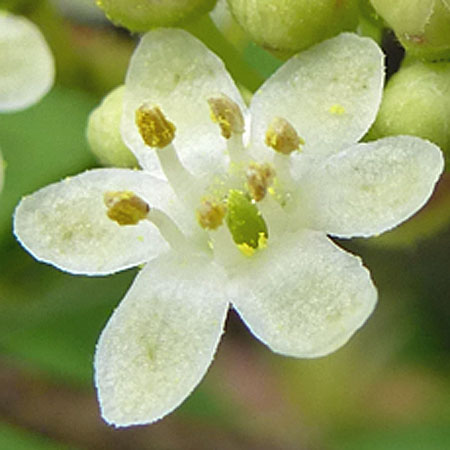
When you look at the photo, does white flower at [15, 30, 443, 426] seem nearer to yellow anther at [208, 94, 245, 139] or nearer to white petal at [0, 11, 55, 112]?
yellow anther at [208, 94, 245, 139]

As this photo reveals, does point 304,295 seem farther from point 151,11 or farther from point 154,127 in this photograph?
point 151,11

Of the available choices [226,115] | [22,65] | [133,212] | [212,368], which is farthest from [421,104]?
[212,368]

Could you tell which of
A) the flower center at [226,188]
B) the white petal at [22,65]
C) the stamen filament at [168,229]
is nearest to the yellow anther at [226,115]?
the flower center at [226,188]

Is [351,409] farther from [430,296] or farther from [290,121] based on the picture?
[290,121]

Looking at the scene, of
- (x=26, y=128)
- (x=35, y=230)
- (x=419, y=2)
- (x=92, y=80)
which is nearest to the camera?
(x=419, y=2)

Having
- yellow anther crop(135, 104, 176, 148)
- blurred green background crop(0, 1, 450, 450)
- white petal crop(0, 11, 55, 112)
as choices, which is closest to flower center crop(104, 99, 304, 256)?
yellow anther crop(135, 104, 176, 148)

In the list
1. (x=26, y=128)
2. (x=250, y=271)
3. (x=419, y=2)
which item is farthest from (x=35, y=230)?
(x=26, y=128)
